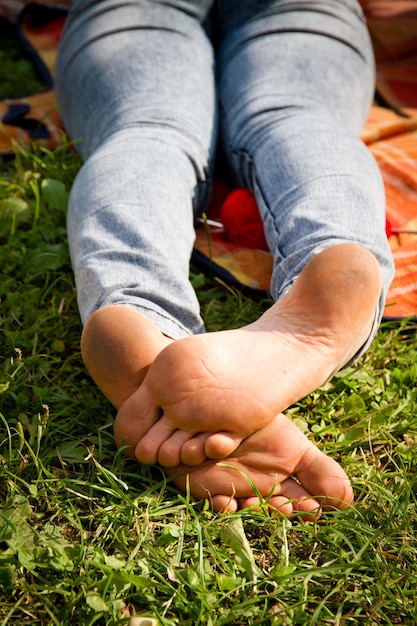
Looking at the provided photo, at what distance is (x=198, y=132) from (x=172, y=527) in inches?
35.4

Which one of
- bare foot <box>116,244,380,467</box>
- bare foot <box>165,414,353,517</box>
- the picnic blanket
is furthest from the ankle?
the picnic blanket

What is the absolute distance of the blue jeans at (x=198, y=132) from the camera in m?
1.23

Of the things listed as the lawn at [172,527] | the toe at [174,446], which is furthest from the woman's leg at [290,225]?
the lawn at [172,527]

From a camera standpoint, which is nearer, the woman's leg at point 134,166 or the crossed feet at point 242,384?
the crossed feet at point 242,384

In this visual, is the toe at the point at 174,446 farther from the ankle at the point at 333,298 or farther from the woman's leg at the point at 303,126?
the woman's leg at the point at 303,126

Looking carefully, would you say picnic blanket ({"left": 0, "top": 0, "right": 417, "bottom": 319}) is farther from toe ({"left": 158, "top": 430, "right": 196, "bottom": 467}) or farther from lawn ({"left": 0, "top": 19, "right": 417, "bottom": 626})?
→ toe ({"left": 158, "top": 430, "right": 196, "bottom": 467})

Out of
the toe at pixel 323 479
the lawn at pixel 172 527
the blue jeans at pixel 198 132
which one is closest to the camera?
the lawn at pixel 172 527

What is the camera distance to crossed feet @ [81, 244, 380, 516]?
100 cm

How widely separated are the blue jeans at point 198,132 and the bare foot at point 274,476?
9.1 inches

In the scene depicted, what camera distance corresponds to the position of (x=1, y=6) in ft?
8.91

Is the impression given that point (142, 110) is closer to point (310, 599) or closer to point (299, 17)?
point (299, 17)

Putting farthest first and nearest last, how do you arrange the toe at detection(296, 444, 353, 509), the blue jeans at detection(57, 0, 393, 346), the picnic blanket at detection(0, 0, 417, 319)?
the picnic blanket at detection(0, 0, 417, 319) < the blue jeans at detection(57, 0, 393, 346) < the toe at detection(296, 444, 353, 509)

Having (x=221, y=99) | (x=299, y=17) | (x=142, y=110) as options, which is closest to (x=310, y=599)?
(x=142, y=110)

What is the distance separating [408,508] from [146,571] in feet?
1.39
